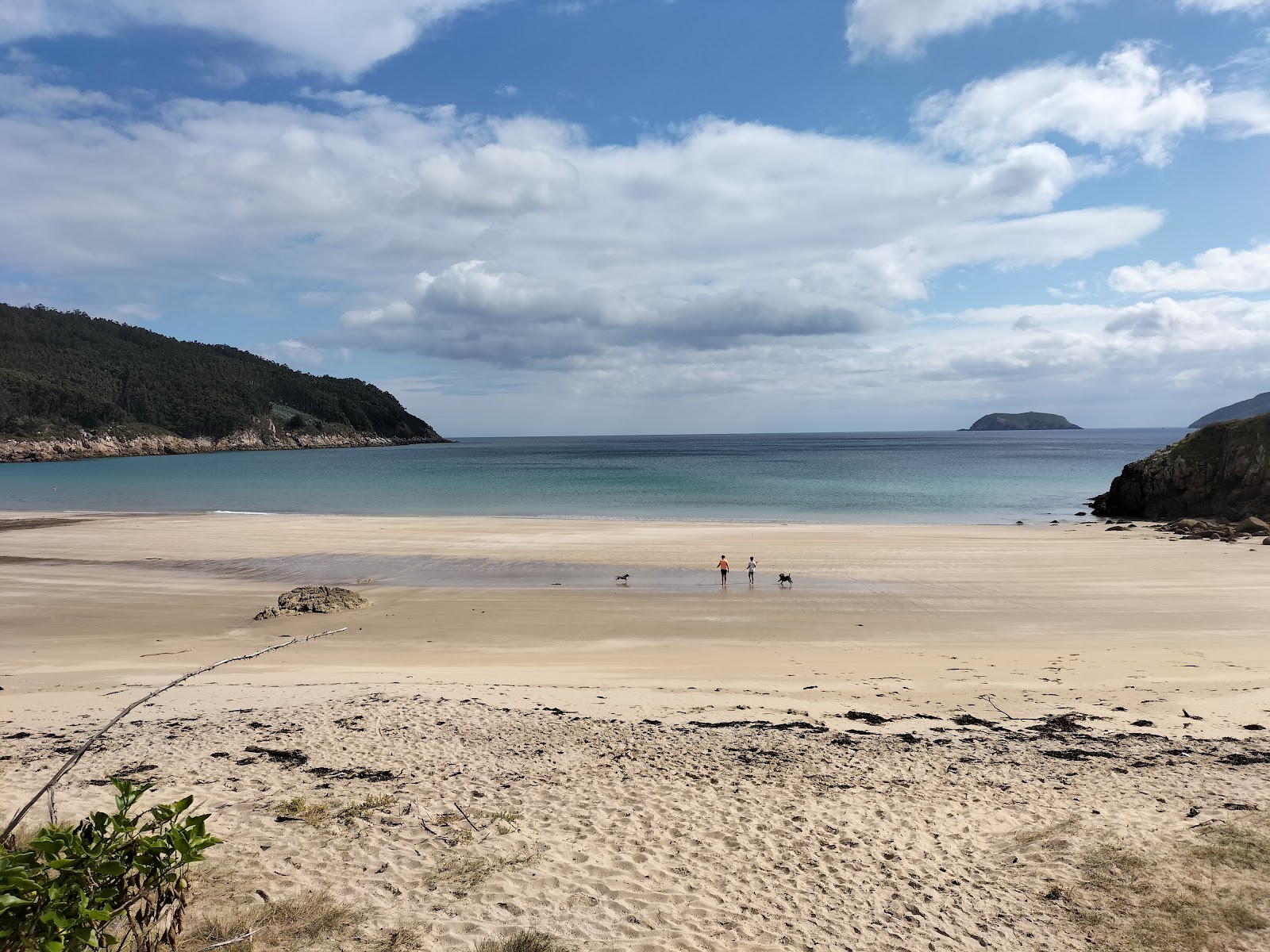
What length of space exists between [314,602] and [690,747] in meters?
13.7

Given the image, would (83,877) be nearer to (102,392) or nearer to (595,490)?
(595,490)

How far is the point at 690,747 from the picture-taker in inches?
374

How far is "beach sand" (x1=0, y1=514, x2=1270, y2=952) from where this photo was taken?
6.13 m

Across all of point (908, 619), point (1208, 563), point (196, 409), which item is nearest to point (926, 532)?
point (1208, 563)

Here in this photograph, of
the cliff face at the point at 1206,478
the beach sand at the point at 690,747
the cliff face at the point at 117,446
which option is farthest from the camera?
the cliff face at the point at 117,446

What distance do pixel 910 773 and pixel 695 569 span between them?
1776cm

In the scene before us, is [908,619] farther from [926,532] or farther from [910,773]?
[926,532]

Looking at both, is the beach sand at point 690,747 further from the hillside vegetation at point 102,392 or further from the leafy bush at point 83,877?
→ the hillside vegetation at point 102,392

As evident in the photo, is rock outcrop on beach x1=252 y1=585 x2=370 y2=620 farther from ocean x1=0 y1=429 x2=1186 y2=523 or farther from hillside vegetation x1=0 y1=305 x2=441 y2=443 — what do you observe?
hillside vegetation x1=0 y1=305 x2=441 y2=443

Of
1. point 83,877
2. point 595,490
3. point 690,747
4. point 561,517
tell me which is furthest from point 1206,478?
point 83,877

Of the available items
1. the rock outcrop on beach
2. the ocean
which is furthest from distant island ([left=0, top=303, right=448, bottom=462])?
the rock outcrop on beach

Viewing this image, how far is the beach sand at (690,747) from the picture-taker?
20.1 ft

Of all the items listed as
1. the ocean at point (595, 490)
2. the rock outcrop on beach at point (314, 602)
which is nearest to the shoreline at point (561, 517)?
the ocean at point (595, 490)

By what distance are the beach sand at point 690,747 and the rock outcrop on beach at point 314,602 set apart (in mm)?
817
